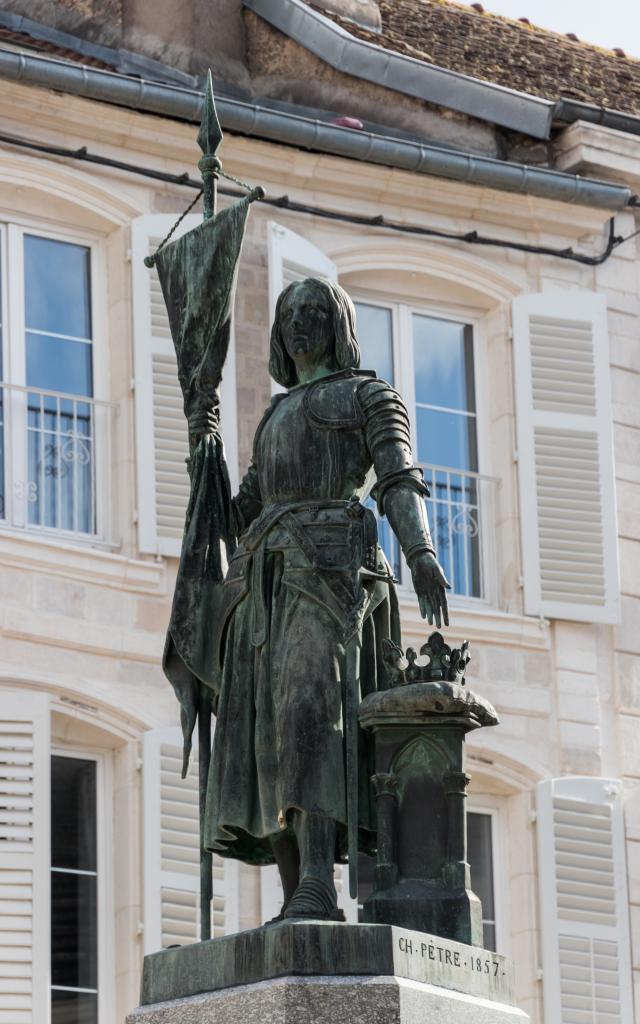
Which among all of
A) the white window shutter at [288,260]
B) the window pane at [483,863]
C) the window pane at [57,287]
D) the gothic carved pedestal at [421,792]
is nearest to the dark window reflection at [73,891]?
the window pane at [483,863]

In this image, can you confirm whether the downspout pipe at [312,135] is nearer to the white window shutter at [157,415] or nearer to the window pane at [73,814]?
the white window shutter at [157,415]

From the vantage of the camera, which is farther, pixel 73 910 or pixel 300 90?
pixel 300 90

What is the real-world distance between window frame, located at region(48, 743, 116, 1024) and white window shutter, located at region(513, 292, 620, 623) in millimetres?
2623

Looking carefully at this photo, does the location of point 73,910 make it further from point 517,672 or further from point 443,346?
point 443,346

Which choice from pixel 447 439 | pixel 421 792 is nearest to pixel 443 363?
pixel 447 439

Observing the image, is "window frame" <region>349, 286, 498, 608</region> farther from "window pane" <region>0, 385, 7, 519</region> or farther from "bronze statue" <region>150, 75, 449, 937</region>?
"bronze statue" <region>150, 75, 449, 937</region>

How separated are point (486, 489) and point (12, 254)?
2.79m

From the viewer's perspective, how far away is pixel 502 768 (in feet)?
49.5

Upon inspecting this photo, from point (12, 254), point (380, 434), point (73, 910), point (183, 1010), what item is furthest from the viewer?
point (12, 254)

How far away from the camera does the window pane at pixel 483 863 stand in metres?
14.9

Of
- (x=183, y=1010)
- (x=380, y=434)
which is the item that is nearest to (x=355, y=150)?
(x=380, y=434)

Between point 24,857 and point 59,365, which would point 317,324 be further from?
point 59,365

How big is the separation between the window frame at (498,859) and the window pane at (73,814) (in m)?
1.93

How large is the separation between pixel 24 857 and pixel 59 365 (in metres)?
2.55
